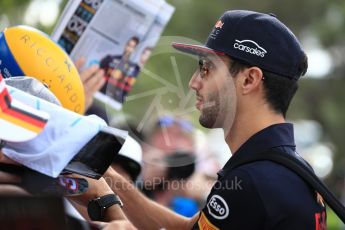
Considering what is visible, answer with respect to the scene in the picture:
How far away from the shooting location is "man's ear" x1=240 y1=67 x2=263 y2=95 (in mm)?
3385

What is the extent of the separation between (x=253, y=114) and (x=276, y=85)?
0.56 feet

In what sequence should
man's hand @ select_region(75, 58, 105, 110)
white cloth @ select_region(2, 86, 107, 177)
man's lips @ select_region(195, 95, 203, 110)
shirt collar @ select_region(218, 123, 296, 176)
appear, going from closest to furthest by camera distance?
white cloth @ select_region(2, 86, 107, 177) < shirt collar @ select_region(218, 123, 296, 176) < man's lips @ select_region(195, 95, 203, 110) < man's hand @ select_region(75, 58, 105, 110)

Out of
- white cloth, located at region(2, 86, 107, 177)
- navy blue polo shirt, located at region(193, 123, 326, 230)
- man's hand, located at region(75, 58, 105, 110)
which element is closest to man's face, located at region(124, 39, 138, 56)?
man's hand, located at region(75, 58, 105, 110)

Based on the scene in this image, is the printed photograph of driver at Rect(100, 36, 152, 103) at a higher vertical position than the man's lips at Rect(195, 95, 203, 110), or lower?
lower

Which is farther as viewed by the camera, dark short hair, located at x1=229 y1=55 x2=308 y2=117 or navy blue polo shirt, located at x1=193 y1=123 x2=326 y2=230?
dark short hair, located at x1=229 y1=55 x2=308 y2=117

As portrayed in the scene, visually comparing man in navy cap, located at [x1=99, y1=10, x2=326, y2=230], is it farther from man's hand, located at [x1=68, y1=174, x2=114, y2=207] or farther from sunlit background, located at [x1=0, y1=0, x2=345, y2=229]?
sunlit background, located at [x1=0, y1=0, x2=345, y2=229]

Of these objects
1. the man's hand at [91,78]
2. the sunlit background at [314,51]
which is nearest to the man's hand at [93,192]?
the man's hand at [91,78]

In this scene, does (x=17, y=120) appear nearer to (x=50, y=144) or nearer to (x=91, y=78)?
(x=50, y=144)

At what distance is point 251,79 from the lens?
3404 millimetres

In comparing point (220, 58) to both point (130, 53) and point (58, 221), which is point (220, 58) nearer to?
point (130, 53)

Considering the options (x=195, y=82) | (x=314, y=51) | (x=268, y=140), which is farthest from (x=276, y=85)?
(x=314, y=51)

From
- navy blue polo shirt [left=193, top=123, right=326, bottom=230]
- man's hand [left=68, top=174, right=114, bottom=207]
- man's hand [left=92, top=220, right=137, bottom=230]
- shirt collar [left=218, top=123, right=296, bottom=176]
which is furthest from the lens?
shirt collar [left=218, top=123, right=296, bottom=176]

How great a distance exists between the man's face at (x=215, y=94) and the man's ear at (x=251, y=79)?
0.06 meters

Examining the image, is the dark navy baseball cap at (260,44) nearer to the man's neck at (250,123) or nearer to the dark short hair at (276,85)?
the dark short hair at (276,85)
